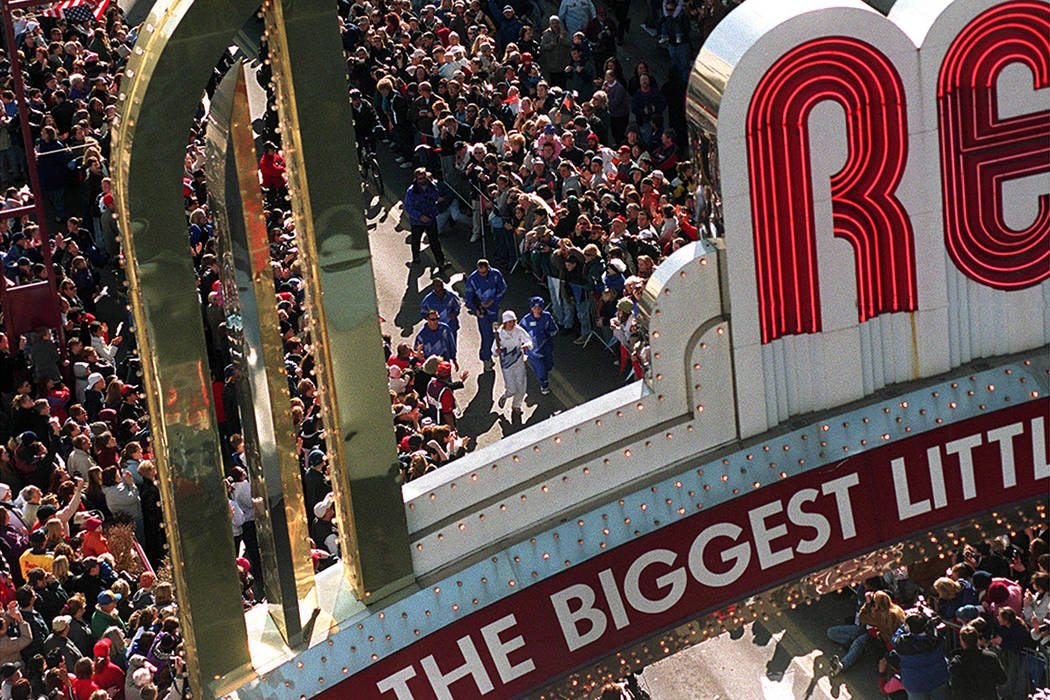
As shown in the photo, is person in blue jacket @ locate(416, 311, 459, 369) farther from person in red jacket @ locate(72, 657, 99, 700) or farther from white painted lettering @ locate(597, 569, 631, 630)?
white painted lettering @ locate(597, 569, 631, 630)

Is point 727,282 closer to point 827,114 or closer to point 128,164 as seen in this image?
point 827,114

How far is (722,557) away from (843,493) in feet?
3.00

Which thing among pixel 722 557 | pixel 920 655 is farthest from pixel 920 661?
pixel 722 557

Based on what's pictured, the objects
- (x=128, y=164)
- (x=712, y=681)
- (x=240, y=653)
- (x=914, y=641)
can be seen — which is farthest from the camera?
(x=712, y=681)

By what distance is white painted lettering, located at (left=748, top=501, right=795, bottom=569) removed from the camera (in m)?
12.0

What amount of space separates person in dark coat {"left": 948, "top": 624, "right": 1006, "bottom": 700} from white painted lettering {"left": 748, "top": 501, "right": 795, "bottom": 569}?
7.36 m

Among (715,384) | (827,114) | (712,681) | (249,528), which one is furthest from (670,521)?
(249,528)

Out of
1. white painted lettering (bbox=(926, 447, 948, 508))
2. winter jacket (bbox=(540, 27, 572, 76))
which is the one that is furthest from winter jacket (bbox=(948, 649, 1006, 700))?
winter jacket (bbox=(540, 27, 572, 76))

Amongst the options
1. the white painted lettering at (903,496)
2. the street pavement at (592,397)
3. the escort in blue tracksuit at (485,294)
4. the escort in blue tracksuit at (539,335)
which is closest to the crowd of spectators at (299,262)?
the escort in blue tracksuit at (485,294)

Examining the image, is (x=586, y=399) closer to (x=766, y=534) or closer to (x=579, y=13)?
(x=579, y=13)

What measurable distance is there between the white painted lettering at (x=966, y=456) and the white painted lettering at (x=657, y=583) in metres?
2.02

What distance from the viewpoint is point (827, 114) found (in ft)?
37.5

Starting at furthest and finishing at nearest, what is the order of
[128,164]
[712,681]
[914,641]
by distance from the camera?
[712,681] < [914,641] < [128,164]

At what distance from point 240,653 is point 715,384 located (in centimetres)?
337
